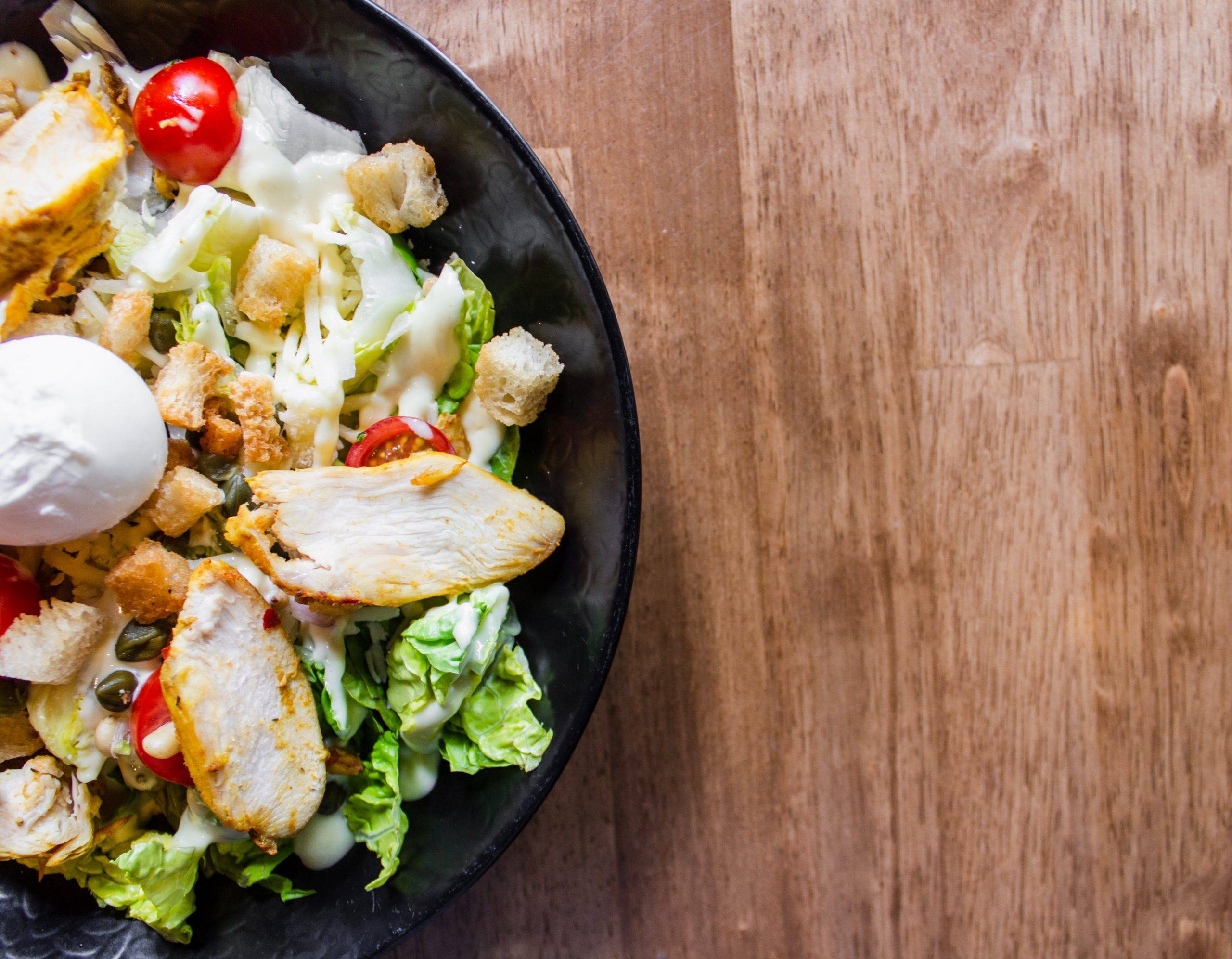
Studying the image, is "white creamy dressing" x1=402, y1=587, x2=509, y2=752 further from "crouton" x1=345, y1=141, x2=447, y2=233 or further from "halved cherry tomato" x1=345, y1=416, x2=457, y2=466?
"crouton" x1=345, y1=141, x2=447, y2=233

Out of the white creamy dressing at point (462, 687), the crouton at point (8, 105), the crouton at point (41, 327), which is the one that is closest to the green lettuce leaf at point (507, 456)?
the white creamy dressing at point (462, 687)

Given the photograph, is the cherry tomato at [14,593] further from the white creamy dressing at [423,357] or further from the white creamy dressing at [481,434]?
the white creamy dressing at [481,434]

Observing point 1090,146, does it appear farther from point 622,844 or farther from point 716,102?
point 622,844

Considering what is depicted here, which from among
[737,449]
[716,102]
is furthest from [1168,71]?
[737,449]

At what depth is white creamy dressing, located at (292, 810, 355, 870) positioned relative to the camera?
154 centimetres

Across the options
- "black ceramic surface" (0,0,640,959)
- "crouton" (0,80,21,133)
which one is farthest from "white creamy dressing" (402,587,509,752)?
"crouton" (0,80,21,133)

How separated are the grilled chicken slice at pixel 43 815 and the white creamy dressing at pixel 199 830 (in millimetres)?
146

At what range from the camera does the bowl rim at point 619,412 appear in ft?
4.46

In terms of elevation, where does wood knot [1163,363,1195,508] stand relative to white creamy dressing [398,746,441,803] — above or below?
above

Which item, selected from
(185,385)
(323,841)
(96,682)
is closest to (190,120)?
(185,385)

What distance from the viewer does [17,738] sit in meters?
1.47

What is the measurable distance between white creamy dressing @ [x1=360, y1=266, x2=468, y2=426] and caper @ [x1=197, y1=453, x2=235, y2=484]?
23cm

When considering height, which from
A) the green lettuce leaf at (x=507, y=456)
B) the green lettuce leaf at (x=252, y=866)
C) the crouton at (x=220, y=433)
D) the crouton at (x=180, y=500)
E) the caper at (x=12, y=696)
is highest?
the crouton at (x=220, y=433)

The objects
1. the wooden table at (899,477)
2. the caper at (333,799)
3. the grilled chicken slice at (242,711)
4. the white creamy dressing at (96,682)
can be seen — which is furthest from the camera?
the wooden table at (899,477)
